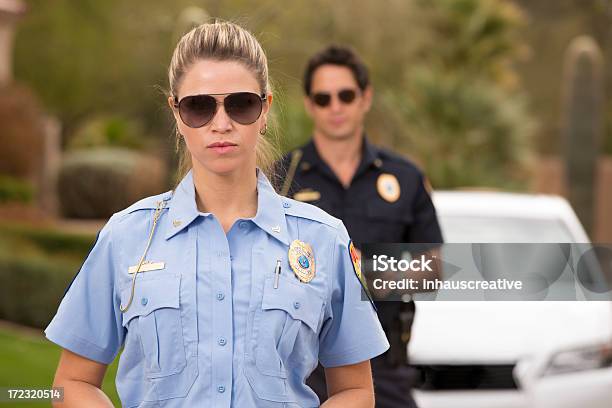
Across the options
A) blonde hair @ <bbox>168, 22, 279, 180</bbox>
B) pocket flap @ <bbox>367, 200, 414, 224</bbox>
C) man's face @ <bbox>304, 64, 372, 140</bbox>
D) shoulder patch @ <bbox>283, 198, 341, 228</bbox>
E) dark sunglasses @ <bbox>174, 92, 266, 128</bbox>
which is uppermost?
man's face @ <bbox>304, 64, 372, 140</bbox>

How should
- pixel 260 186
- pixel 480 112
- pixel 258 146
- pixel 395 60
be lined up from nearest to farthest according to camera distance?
pixel 260 186
pixel 258 146
pixel 480 112
pixel 395 60

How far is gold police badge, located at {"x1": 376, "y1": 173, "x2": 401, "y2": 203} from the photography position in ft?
16.0

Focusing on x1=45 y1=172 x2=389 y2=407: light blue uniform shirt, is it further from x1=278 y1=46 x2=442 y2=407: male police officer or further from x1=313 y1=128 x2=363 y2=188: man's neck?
x1=313 y1=128 x2=363 y2=188: man's neck

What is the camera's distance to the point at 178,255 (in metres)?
2.66

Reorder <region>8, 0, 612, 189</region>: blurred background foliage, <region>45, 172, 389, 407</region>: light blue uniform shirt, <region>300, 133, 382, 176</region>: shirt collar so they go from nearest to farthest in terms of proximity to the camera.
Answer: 1. <region>45, 172, 389, 407</region>: light blue uniform shirt
2. <region>300, 133, 382, 176</region>: shirt collar
3. <region>8, 0, 612, 189</region>: blurred background foliage

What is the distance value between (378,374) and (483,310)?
5.73ft

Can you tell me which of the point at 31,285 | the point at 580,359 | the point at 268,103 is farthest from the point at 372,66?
Result: the point at 268,103


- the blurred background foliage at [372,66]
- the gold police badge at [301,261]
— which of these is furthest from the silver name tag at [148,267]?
the blurred background foliage at [372,66]

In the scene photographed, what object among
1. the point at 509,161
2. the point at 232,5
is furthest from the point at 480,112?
the point at 232,5

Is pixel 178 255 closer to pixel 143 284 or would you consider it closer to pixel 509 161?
pixel 143 284

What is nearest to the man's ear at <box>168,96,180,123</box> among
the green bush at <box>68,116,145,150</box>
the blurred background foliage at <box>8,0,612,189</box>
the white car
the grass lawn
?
the white car

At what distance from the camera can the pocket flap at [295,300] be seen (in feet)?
8.51

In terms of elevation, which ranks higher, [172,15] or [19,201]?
[172,15]

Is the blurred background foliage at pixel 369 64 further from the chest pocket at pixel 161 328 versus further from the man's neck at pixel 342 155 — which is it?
the chest pocket at pixel 161 328
